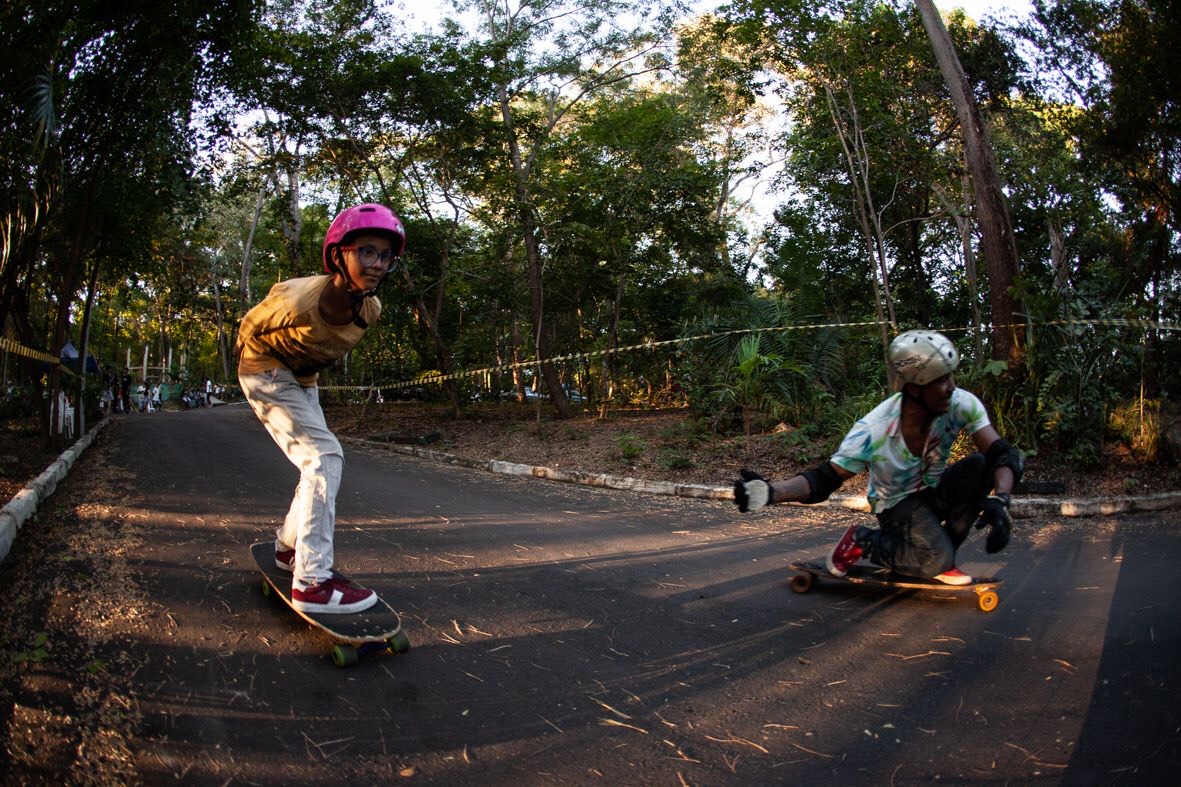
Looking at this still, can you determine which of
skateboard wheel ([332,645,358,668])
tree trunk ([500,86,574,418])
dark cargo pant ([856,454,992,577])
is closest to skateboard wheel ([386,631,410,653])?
skateboard wheel ([332,645,358,668])

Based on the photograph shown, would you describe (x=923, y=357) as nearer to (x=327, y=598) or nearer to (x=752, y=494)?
(x=752, y=494)

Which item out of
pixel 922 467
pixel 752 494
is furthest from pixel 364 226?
pixel 922 467

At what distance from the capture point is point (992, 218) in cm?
1006

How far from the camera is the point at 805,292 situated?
1554 centimetres

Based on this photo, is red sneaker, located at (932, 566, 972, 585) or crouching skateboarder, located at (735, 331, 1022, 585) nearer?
crouching skateboarder, located at (735, 331, 1022, 585)

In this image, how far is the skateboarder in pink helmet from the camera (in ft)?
11.6

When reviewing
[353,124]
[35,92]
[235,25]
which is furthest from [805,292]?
[35,92]

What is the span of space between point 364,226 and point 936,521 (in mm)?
3366

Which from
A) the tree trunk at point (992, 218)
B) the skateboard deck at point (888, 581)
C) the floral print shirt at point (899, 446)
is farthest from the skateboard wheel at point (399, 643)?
the tree trunk at point (992, 218)

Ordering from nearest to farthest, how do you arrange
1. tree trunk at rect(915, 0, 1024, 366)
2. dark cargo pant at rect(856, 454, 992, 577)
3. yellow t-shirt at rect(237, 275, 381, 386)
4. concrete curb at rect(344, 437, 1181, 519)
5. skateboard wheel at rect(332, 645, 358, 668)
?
skateboard wheel at rect(332, 645, 358, 668)
yellow t-shirt at rect(237, 275, 381, 386)
dark cargo pant at rect(856, 454, 992, 577)
concrete curb at rect(344, 437, 1181, 519)
tree trunk at rect(915, 0, 1024, 366)

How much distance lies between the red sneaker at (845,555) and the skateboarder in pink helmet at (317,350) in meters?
2.73

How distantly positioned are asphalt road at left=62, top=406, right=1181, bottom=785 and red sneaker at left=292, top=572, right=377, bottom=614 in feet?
0.62

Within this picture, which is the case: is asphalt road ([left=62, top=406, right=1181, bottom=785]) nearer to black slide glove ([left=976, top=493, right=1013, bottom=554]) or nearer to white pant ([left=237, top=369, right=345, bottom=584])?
white pant ([left=237, top=369, right=345, bottom=584])

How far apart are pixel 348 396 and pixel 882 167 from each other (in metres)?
16.6
